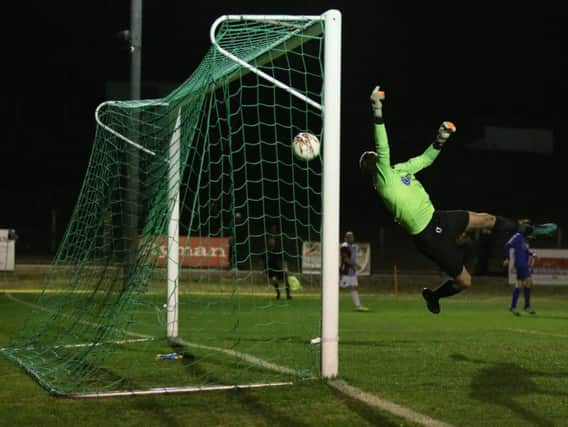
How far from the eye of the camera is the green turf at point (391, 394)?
6070mm

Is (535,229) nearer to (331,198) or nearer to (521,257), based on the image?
(331,198)

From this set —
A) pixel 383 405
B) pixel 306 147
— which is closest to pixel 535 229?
pixel 306 147

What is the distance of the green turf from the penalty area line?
0.10 meters

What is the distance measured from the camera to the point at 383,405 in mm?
6523

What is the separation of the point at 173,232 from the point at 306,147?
2.58 metres

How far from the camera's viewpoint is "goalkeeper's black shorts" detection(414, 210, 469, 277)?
Result: 8391 mm

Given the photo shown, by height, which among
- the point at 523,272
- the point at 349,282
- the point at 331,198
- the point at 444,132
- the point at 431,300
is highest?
the point at 444,132

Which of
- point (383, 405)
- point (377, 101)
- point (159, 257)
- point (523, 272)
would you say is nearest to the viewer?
point (383, 405)

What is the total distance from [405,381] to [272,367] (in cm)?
169

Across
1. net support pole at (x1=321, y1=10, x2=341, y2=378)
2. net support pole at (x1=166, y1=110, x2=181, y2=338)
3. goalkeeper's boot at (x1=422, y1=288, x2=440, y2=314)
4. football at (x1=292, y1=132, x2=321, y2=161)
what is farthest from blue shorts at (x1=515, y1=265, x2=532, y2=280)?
net support pole at (x1=321, y1=10, x2=341, y2=378)

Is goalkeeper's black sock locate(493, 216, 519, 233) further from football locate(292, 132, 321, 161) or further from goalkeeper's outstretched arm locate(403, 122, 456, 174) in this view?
football locate(292, 132, 321, 161)

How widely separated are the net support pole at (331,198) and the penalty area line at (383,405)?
40 cm

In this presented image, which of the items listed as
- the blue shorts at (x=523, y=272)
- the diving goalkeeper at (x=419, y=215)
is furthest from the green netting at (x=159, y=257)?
the blue shorts at (x=523, y=272)

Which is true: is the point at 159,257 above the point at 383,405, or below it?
above
